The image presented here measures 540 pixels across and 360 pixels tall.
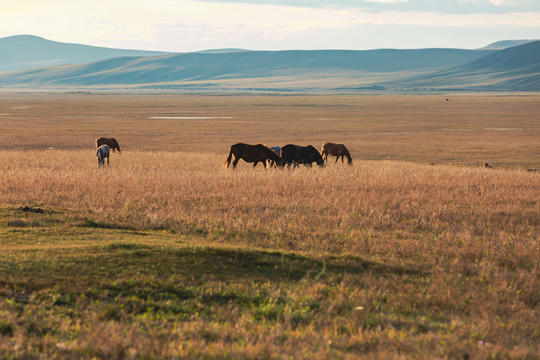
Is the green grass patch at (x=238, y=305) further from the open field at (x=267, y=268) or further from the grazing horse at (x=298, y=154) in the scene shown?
the grazing horse at (x=298, y=154)

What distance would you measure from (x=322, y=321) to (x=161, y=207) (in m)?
9.05

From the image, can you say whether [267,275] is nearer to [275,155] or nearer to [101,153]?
[275,155]

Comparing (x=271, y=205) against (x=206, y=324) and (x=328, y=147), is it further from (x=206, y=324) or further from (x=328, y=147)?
(x=328, y=147)

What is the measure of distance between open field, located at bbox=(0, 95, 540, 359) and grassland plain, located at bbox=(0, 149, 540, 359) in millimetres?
30

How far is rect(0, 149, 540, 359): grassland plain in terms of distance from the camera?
23.3 ft

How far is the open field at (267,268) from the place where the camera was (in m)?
7.13

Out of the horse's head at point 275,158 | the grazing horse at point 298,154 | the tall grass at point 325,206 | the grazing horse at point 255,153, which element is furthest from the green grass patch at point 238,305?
the grazing horse at point 298,154

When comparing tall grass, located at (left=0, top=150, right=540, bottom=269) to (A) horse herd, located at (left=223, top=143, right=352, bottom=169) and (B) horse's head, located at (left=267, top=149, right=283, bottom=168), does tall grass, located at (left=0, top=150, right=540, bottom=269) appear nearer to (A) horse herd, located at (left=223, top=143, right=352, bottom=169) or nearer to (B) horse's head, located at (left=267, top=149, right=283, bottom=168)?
(B) horse's head, located at (left=267, top=149, right=283, bottom=168)

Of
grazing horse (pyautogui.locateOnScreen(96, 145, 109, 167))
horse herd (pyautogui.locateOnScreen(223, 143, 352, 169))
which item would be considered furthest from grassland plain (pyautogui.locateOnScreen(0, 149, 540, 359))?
grazing horse (pyautogui.locateOnScreen(96, 145, 109, 167))

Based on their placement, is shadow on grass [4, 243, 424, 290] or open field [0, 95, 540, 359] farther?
shadow on grass [4, 243, 424, 290]

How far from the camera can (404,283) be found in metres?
9.60

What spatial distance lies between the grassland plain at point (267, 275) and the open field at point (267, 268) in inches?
1.2

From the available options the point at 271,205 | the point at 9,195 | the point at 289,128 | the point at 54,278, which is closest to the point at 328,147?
the point at 271,205

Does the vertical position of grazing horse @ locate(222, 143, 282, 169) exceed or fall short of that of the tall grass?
it exceeds it
